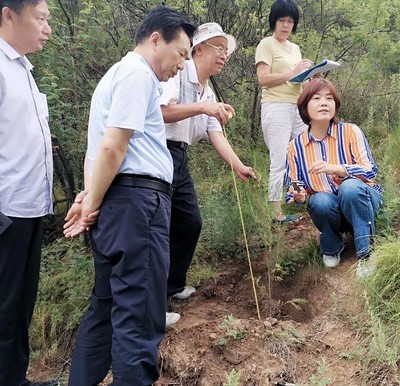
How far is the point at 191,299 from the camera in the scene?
3.23 meters

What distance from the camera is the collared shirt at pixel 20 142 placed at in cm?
220

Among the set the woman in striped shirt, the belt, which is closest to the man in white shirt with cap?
the woman in striped shirt

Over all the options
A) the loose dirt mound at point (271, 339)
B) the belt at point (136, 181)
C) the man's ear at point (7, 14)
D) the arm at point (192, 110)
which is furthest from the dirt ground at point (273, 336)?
the man's ear at point (7, 14)

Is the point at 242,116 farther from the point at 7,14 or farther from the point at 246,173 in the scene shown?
the point at 7,14

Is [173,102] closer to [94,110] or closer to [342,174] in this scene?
[94,110]

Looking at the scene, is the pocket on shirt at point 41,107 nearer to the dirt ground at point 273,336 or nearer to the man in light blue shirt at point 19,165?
the man in light blue shirt at point 19,165

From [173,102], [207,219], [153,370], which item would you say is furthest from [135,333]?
[207,219]

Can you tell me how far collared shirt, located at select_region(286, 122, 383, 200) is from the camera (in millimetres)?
3049

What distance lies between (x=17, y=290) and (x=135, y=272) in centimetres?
76

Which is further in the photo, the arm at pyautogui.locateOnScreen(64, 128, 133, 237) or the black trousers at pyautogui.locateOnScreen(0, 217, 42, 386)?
the black trousers at pyautogui.locateOnScreen(0, 217, 42, 386)

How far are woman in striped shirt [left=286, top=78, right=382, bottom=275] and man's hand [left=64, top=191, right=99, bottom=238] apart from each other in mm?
1473

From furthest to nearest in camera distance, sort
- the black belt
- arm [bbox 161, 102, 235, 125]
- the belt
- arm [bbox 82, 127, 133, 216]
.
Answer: the black belt < arm [bbox 161, 102, 235, 125] < the belt < arm [bbox 82, 127, 133, 216]

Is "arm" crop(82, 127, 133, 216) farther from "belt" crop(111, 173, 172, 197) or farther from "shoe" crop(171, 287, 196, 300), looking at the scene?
"shoe" crop(171, 287, 196, 300)

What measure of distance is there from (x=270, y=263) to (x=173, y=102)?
126 centimetres
